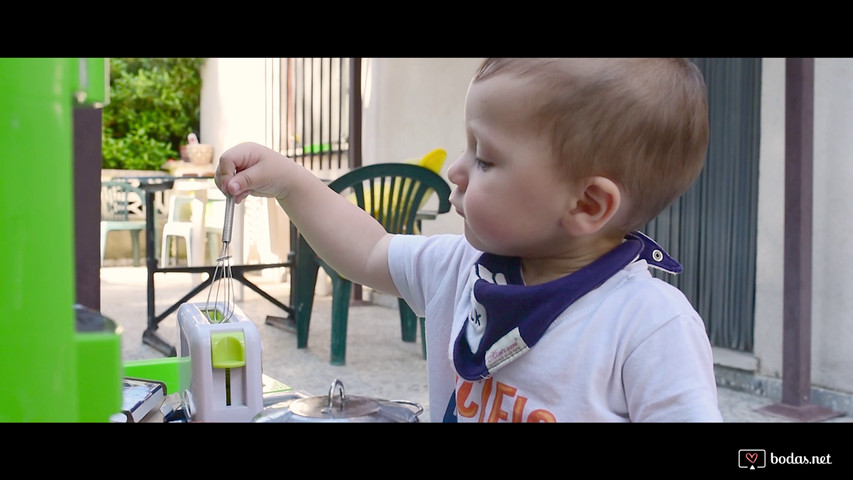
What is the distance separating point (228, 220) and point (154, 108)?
9.43 metres

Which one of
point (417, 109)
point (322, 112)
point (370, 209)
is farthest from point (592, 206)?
point (322, 112)

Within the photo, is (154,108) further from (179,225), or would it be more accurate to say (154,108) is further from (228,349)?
(228,349)

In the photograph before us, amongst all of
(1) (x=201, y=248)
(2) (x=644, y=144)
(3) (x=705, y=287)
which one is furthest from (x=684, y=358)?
(1) (x=201, y=248)

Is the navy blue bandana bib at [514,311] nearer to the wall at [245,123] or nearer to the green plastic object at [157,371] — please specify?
the green plastic object at [157,371]

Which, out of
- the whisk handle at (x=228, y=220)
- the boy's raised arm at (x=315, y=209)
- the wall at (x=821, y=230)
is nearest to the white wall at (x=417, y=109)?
the wall at (x=821, y=230)

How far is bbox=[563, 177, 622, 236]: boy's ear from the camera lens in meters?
0.67

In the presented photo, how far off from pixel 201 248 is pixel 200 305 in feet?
7.97

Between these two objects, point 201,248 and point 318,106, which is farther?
point 318,106

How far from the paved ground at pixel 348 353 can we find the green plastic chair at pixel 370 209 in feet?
0.39

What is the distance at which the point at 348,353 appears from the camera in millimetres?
3221
